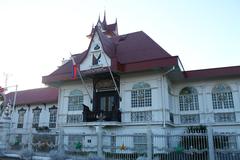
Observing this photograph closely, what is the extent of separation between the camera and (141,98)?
14.4 metres

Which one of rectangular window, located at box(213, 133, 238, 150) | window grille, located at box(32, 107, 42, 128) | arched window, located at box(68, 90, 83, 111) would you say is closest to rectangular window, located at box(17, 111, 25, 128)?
window grille, located at box(32, 107, 42, 128)

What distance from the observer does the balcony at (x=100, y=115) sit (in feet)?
46.2

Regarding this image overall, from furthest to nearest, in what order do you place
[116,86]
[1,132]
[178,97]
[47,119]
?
[47,119], [178,97], [116,86], [1,132]

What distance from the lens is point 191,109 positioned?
50.3 ft

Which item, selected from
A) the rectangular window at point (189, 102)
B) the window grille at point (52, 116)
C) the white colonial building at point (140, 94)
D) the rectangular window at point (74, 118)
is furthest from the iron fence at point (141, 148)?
the window grille at point (52, 116)

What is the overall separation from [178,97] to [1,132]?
482 inches

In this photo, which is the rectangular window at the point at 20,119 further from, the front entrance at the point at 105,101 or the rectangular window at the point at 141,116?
the rectangular window at the point at 141,116

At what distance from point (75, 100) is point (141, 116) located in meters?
5.61

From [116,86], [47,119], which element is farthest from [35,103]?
[116,86]

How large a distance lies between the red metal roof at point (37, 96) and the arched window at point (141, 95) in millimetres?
10047

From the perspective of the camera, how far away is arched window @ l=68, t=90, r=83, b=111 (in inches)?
647

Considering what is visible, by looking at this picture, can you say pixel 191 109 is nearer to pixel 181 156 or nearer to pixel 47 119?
pixel 181 156

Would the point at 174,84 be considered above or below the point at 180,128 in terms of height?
above

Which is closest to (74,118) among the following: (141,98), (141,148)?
(141,98)
